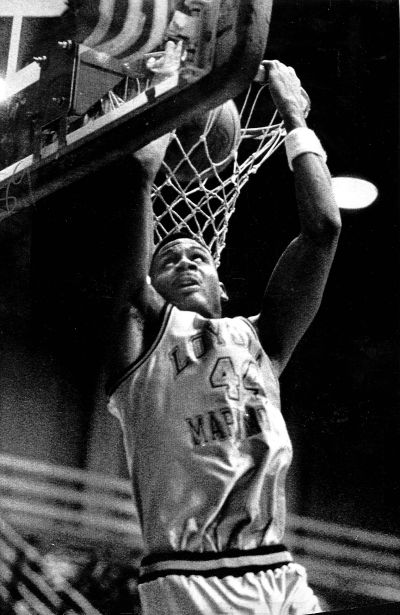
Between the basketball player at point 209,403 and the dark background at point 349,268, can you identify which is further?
the dark background at point 349,268

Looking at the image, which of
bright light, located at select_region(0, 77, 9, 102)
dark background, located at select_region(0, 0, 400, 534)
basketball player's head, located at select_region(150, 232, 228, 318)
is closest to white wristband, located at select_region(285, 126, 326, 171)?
dark background, located at select_region(0, 0, 400, 534)

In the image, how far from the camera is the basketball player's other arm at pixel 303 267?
7.16 feet

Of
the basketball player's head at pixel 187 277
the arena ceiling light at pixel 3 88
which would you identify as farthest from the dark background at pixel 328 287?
the arena ceiling light at pixel 3 88

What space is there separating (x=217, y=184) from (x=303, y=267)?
1.00 feet

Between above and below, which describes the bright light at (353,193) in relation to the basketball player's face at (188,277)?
below

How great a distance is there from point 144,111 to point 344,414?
46.0 inches

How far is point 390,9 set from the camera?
2852 millimetres

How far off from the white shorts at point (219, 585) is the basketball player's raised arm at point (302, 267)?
0.52 m

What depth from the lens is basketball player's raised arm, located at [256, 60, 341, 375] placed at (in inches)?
85.9

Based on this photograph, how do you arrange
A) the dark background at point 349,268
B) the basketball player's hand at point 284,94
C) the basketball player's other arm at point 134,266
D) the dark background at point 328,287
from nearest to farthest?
the basketball player's other arm at point 134,266 → the dark background at point 328,287 → the basketball player's hand at point 284,94 → the dark background at point 349,268

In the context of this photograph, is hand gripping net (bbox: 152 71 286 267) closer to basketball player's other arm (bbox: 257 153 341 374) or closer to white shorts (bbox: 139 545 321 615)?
basketball player's other arm (bbox: 257 153 341 374)

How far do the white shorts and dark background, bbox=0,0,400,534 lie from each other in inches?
15.1

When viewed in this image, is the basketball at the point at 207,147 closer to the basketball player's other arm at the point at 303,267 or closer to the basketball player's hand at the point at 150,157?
the basketball player's hand at the point at 150,157

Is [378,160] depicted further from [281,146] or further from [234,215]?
[234,215]
